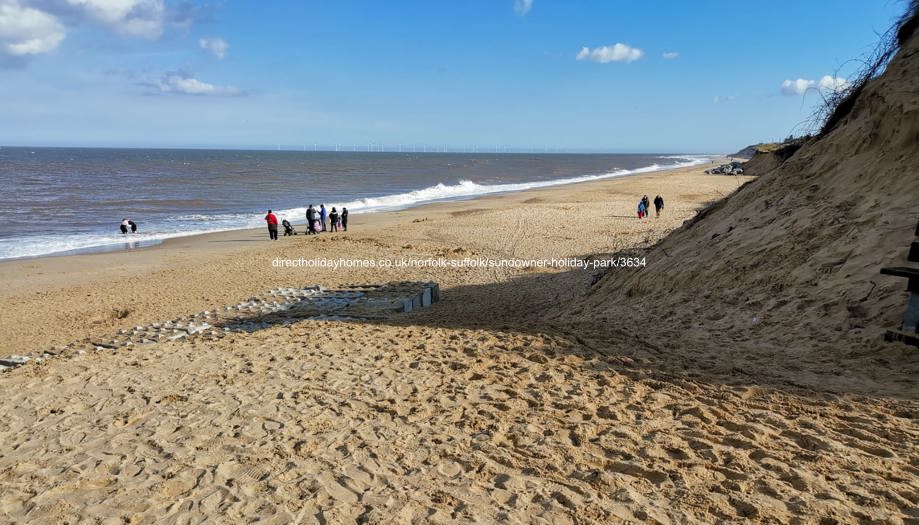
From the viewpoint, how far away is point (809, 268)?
275 inches

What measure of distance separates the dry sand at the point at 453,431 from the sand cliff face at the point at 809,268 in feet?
0.59

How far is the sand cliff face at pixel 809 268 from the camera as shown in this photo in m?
5.70

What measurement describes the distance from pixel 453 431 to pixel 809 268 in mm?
5144

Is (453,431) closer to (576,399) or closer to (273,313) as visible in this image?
(576,399)

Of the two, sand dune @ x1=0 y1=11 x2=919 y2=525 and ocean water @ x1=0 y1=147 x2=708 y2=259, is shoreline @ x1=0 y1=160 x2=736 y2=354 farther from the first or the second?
ocean water @ x1=0 y1=147 x2=708 y2=259

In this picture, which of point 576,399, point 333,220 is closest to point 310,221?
point 333,220

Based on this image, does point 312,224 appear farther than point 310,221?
Yes

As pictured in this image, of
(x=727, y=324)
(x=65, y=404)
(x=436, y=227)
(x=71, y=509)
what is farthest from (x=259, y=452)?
(x=436, y=227)

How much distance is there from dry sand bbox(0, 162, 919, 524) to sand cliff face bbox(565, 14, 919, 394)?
0.18 m

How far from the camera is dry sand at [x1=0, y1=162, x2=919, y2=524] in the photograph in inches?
140

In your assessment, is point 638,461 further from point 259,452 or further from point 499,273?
point 499,273

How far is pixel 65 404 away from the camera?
5.87m

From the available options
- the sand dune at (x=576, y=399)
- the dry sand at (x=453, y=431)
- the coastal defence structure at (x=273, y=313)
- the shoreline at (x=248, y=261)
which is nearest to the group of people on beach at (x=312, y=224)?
the shoreline at (x=248, y=261)

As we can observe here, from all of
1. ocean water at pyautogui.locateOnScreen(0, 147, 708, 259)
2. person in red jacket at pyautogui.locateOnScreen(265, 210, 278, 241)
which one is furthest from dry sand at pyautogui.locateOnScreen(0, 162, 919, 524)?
ocean water at pyautogui.locateOnScreen(0, 147, 708, 259)
